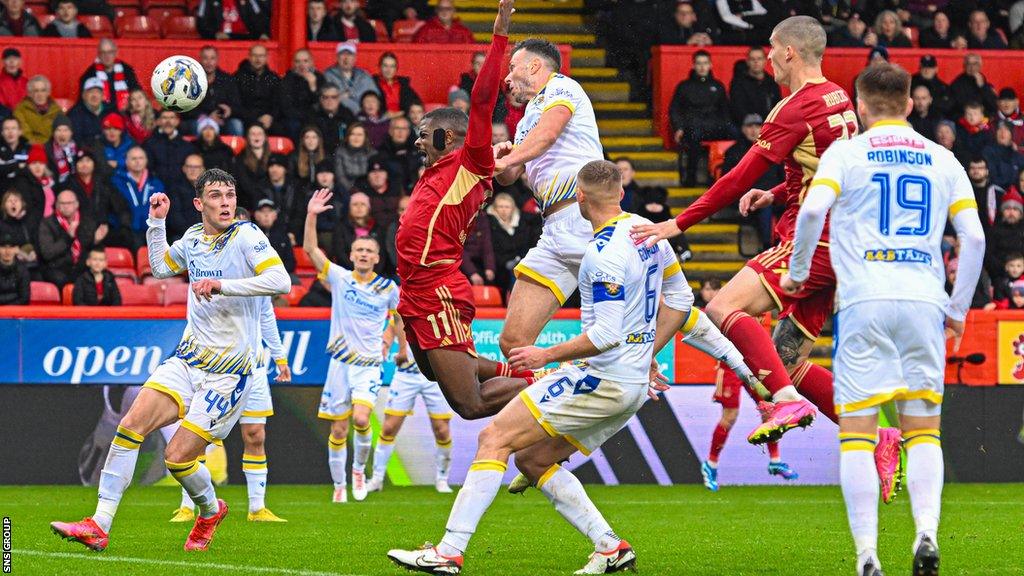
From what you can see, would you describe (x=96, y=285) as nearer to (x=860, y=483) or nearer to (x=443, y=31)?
(x=443, y=31)

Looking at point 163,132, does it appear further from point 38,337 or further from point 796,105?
point 796,105

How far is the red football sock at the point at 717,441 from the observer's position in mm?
16547

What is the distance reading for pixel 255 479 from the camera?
12.9m

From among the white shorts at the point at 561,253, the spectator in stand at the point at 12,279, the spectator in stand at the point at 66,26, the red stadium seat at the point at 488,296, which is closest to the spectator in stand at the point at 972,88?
the red stadium seat at the point at 488,296

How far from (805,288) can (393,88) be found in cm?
1215

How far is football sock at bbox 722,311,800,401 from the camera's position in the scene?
930 centimetres

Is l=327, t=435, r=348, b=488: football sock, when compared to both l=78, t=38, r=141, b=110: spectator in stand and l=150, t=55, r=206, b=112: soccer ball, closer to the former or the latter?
l=150, t=55, r=206, b=112: soccer ball

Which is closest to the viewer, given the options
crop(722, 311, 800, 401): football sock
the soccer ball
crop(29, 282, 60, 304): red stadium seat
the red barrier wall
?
crop(722, 311, 800, 401): football sock

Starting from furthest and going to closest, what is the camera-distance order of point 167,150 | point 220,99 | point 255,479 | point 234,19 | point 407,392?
1. point 234,19
2. point 220,99
3. point 167,150
4. point 407,392
5. point 255,479

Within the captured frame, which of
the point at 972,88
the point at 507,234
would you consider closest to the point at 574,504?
the point at 507,234

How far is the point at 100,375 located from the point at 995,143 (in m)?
12.5

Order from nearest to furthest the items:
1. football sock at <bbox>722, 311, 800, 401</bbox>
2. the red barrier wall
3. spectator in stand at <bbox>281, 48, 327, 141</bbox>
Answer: football sock at <bbox>722, 311, 800, 401</bbox>
spectator in stand at <bbox>281, 48, 327, 141</bbox>
the red barrier wall

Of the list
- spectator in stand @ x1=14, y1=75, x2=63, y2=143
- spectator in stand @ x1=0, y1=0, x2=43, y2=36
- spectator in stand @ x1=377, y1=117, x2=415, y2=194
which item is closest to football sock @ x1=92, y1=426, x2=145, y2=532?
spectator in stand @ x1=377, y1=117, x2=415, y2=194

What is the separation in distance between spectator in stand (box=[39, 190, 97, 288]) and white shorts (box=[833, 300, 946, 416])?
1172cm
